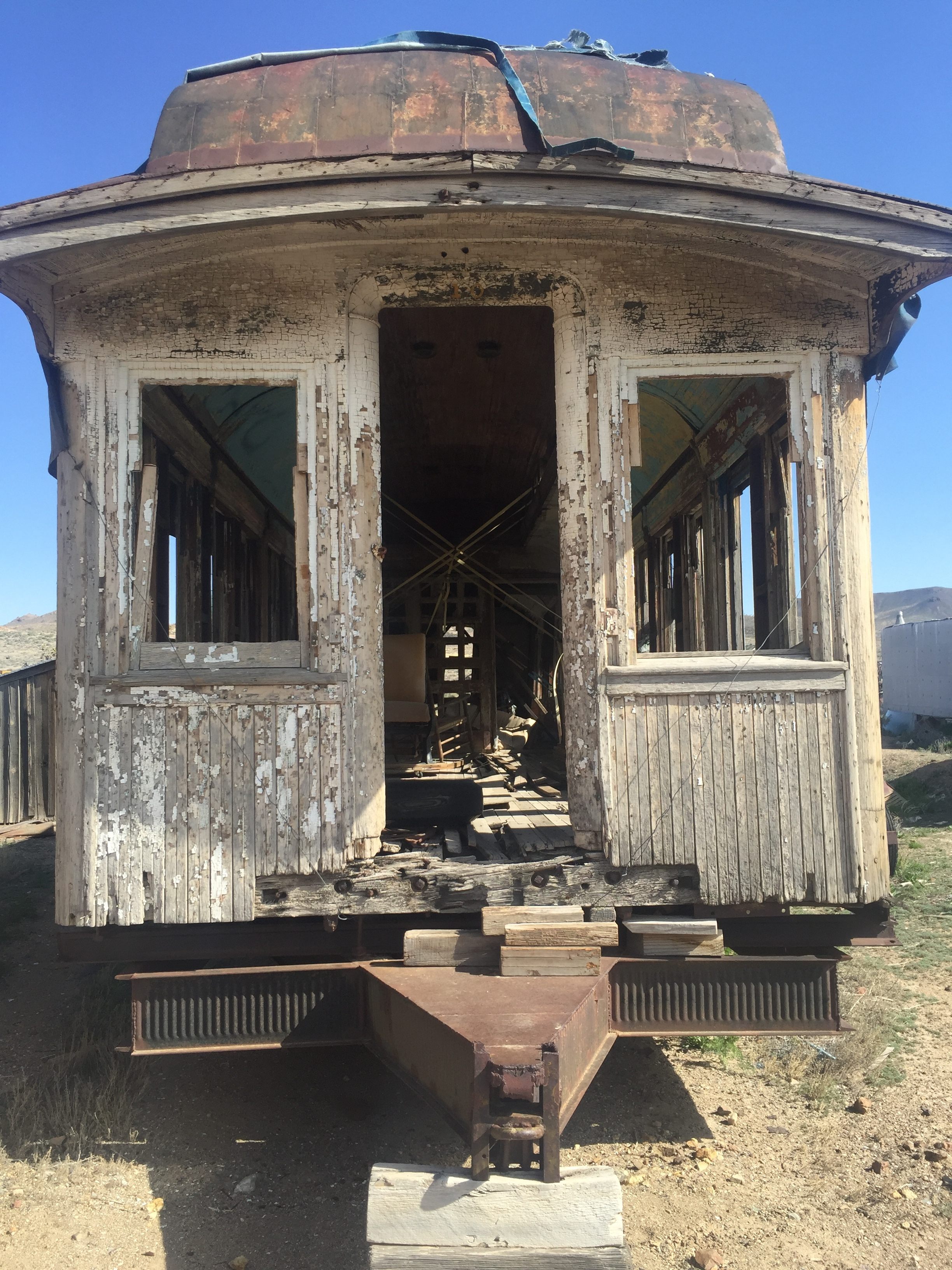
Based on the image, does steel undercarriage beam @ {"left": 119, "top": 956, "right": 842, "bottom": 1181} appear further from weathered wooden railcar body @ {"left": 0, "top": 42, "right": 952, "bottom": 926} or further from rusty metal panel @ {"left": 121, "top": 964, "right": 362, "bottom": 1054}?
weathered wooden railcar body @ {"left": 0, "top": 42, "right": 952, "bottom": 926}

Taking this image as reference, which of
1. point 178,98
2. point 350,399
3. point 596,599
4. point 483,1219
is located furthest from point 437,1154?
point 178,98

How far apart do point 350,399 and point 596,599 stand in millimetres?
1495

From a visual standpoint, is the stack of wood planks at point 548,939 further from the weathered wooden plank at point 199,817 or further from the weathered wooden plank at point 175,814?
the weathered wooden plank at point 175,814

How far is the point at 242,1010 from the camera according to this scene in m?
3.61

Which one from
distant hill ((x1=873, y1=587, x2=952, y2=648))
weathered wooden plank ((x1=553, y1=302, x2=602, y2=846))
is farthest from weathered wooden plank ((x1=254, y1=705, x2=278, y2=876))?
distant hill ((x1=873, y1=587, x2=952, y2=648))

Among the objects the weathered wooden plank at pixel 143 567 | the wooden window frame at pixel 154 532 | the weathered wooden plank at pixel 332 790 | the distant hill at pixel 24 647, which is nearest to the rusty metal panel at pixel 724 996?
the weathered wooden plank at pixel 332 790

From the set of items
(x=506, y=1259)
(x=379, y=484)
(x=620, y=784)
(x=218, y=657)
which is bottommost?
(x=506, y=1259)

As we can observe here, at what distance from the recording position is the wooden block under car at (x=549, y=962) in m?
3.53

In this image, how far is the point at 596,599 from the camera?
3.97 m

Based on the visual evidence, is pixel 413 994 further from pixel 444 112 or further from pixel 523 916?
pixel 444 112

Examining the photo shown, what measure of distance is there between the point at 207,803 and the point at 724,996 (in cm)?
240

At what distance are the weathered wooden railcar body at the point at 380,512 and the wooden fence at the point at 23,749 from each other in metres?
2.89

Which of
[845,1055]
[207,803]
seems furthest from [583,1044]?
[845,1055]

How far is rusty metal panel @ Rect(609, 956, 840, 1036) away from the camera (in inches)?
142
